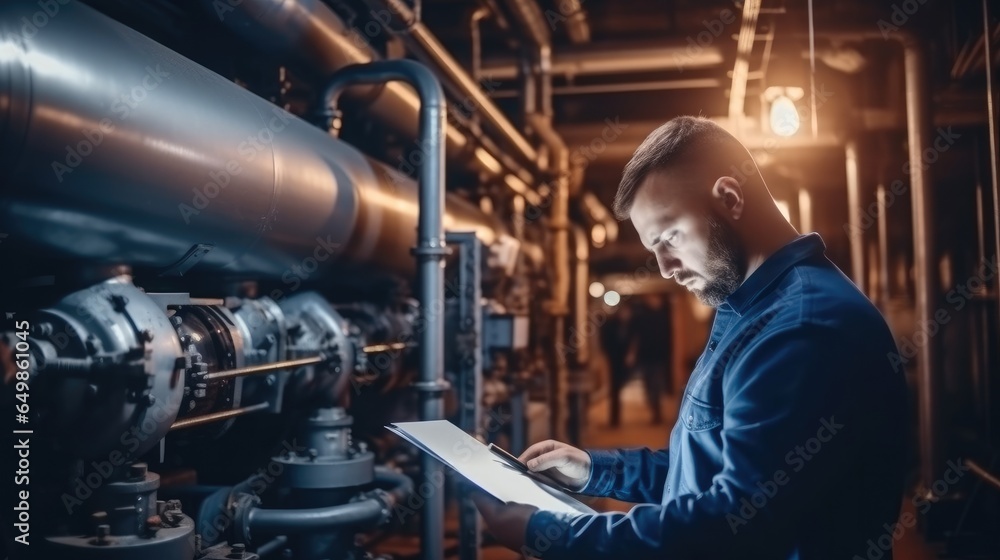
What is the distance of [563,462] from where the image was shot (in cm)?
150

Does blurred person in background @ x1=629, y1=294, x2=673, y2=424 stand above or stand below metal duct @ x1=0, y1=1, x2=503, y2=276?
below

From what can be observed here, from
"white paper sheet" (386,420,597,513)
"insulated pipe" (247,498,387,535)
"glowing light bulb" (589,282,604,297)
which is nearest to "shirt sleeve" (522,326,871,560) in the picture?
"white paper sheet" (386,420,597,513)

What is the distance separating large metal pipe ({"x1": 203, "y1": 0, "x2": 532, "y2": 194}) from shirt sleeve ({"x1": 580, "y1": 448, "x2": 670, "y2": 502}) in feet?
4.99

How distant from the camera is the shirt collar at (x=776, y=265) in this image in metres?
1.25

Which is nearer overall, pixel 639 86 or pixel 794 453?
pixel 794 453

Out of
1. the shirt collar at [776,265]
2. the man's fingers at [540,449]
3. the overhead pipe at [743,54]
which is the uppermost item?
the overhead pipe at [743,54]

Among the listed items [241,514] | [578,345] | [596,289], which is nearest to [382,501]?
[241,514]

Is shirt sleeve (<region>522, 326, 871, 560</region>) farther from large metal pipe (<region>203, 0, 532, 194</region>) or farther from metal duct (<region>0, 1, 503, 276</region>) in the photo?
large metal pipe (<region>203, 0, 532, 194</region>)

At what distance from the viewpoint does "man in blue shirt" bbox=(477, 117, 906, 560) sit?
108 centimetres

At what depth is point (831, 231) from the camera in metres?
7.91

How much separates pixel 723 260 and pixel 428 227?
5.42 feet

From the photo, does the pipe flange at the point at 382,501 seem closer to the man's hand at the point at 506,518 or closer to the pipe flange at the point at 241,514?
the pipe flange at the point at 241,514

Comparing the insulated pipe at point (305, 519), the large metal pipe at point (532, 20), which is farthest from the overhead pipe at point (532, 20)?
the insulated pipe at point (305, 519)

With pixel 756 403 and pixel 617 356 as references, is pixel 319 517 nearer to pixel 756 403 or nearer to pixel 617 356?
pixel 756 403
